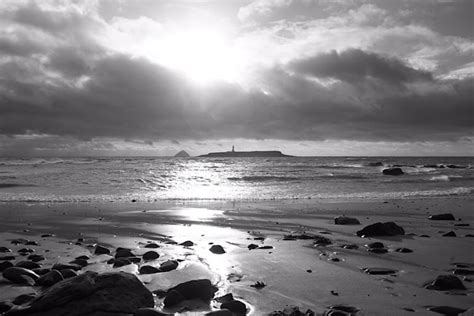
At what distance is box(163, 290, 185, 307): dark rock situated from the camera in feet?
17.5

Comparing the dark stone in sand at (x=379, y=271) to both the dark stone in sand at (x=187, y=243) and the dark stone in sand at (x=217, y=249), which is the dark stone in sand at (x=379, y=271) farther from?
the dark stone in sand at (x=187, y=243)

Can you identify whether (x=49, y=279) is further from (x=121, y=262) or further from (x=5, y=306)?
(x=121, y=262)

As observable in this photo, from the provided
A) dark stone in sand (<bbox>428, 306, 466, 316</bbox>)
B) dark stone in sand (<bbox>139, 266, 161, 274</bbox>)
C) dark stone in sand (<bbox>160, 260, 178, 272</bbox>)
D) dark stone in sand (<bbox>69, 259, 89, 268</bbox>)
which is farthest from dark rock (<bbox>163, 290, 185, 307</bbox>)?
dark stone in sand (<bbox>428, 306, 466, 316</bbox>)

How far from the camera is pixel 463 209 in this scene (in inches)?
666

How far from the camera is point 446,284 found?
6094 mm

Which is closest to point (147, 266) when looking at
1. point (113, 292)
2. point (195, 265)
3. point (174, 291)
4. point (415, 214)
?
point (195, 265)

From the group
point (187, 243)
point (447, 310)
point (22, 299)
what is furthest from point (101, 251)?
point (447, 310)

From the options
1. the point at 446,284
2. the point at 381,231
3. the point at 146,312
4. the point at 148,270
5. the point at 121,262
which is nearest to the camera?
the point at 146,312

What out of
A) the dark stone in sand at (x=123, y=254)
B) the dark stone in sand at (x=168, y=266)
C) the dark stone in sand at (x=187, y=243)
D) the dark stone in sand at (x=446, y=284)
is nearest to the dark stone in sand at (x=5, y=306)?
the dark stone in sand at (x=168, y=266)

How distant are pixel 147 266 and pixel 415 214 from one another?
12131mm

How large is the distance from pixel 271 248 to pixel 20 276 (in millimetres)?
5060

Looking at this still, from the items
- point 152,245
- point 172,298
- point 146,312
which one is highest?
point 146,312

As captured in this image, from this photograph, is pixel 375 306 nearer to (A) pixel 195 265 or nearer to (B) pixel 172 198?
(A) pixel 195 265

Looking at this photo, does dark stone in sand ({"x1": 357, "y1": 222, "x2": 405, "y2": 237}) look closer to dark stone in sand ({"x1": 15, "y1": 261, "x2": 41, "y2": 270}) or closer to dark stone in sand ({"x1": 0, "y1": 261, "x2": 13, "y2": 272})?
dark stone in sand ({"x1": 15, "y1": 261, "x2": 41, "y2": 270})
